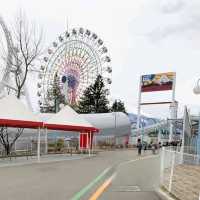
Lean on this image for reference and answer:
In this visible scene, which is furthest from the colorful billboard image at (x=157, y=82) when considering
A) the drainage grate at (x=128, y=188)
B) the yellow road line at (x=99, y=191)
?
the drainage grate at (x=128, y=188)

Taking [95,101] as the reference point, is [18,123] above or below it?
below

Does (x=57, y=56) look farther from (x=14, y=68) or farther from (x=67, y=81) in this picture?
(x=14, y=68)

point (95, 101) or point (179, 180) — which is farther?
point (95, 101)

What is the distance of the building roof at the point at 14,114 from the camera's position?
28250mm

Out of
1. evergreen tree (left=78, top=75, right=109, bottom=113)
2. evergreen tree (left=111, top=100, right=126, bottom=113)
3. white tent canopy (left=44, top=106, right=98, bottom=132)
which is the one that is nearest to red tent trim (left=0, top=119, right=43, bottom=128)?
white tent canopy (left=44, top=106, right=98, bottom=132)

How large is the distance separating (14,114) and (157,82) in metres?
58.4

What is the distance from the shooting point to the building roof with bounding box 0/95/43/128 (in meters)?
28.2

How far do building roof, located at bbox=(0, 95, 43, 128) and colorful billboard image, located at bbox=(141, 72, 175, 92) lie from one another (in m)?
55.4

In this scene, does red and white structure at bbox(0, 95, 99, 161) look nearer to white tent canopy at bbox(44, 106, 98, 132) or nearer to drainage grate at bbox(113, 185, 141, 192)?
white tent canopy at bbox(44, 106, 98, 132)

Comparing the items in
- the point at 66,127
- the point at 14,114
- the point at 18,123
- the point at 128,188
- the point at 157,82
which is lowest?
the point at 128,188

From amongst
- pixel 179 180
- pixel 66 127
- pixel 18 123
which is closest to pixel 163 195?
pixel 179 180

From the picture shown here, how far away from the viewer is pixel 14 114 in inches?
1149

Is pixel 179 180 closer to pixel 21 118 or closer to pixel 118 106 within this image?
pixel 21 118

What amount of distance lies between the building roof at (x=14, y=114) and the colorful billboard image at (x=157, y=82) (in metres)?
55.4
